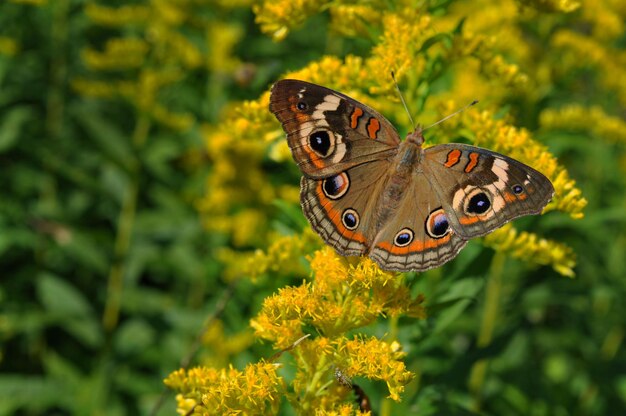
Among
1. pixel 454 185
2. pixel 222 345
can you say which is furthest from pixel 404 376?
pixel 222 345

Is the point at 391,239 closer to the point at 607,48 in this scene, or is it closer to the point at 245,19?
the point at 607,48

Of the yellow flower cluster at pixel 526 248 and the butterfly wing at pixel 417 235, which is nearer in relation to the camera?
the butterfly wing at pixel 417 235

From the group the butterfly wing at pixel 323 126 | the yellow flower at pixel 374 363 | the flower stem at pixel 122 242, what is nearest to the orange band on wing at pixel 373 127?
the butterfly wing at pixel 323 126

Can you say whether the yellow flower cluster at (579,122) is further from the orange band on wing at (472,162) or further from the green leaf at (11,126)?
the green leaf at (11,126)

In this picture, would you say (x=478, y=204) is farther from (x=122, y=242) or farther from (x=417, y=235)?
(x=122, y=242)

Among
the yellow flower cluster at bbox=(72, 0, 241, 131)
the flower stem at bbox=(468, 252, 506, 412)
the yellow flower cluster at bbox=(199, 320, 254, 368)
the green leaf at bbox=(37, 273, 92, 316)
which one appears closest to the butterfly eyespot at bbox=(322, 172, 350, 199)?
the yellow flower cluster at bbox=(199, 320, 254, 368)

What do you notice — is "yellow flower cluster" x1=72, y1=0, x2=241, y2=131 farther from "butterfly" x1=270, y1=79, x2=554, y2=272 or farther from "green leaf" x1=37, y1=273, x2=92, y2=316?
"butterfly" x1=270, y1=79, x2=554, y2=272
